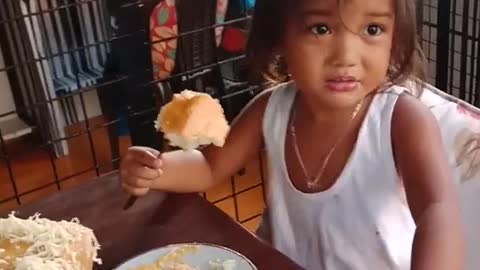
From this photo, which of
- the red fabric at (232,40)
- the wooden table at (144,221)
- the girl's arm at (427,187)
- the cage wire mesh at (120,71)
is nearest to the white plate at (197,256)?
the wooden table at (144,221)

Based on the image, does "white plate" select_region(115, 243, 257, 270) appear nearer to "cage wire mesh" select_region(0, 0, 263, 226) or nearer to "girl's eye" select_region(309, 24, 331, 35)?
"girl's eye" select_region(309, 24, 331, 35)

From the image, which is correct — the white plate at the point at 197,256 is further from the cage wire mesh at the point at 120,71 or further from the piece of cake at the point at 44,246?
the cage wire mesh at the point at 120,71

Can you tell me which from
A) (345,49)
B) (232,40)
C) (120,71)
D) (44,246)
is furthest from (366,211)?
(120,71)

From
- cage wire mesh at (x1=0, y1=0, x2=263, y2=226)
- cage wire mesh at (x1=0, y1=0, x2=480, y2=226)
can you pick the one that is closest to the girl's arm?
cage wire mesh at (x1=0, y1=0, x2=480, y2=226)

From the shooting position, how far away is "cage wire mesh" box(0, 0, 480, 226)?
173 centimetres

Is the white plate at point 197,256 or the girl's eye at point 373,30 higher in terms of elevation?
the girl's eye at point 373,30

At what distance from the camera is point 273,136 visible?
3.62 feet

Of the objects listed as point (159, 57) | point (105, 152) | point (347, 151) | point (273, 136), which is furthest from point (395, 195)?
point (105, 152)

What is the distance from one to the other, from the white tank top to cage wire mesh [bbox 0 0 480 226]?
508 mm

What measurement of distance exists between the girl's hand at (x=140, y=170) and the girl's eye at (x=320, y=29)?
259 millimetres

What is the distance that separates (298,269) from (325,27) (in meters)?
0.31

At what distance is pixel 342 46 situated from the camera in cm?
90

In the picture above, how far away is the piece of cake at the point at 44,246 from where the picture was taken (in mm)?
722

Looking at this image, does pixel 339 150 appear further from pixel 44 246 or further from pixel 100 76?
pixel 100 76
